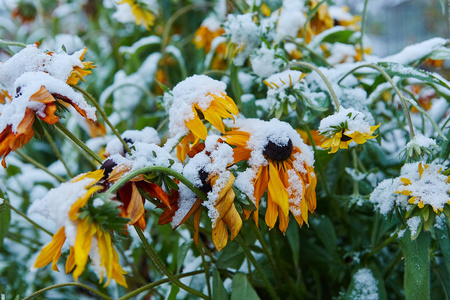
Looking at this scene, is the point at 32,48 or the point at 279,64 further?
the point at 279,64

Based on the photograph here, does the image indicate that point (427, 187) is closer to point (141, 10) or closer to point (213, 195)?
point (213, 195)

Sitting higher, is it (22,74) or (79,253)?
(22,74)

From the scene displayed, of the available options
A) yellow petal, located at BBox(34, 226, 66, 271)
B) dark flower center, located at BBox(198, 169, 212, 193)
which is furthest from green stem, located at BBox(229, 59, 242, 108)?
yellow petal, located at BBox(34, 226, 66, 271)

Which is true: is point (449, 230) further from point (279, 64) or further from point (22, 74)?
point (22, 74)

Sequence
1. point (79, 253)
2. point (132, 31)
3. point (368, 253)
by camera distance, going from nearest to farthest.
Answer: point (79, 253) → point (368, 253) → point (132, 31)

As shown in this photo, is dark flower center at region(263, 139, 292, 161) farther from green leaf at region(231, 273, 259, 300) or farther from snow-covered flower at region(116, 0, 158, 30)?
snow-covered flower at region(116, 0, 158, 30)

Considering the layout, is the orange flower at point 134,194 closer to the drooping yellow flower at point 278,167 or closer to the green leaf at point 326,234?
the drooping yellow flower at point 278,167

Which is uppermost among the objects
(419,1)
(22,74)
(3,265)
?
(419,1)

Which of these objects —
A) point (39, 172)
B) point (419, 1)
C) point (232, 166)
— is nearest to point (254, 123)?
point (232, 166)
